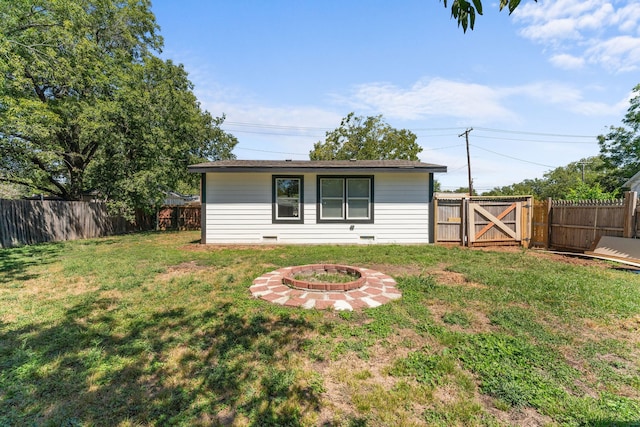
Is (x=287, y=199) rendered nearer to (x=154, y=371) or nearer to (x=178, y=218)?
(x=154, y=371)

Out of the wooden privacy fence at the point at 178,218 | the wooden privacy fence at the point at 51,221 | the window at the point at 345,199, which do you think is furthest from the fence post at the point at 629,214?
the wooden privacy fence at the point at 178,218

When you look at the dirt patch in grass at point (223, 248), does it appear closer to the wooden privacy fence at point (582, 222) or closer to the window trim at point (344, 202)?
the window trim at point (344, 202)

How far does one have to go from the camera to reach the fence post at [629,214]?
6.38 meters

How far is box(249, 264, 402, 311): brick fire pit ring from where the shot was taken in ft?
11.9

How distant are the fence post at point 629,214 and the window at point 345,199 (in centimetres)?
621

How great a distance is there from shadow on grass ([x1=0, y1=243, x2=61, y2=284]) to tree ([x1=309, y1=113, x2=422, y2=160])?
68.1 ft

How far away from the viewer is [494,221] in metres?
8.99

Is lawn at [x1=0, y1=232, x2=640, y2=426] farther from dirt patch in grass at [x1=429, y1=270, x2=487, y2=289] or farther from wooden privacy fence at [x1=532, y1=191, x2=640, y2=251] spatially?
wooden privacy fence at [x1=532, y1=191, x2=640, y2=251]

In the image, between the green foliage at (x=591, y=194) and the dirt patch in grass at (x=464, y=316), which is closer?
the dirt patch in grass at (x=464, y=316)

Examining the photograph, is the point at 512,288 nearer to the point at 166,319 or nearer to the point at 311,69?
the point at 166,319

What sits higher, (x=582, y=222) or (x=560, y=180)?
(x=560, y=180)

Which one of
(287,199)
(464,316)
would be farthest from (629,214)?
(287,199)

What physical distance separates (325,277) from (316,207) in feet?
14.3

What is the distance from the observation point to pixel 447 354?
8.13ft
